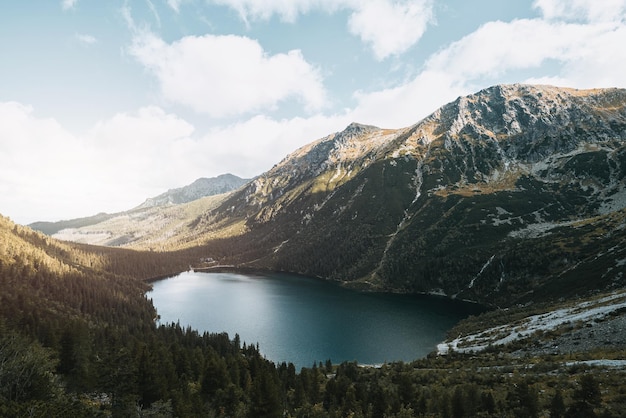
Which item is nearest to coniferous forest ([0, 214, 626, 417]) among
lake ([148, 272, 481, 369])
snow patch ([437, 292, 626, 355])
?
snow patch ([437, 292, 626, 355])

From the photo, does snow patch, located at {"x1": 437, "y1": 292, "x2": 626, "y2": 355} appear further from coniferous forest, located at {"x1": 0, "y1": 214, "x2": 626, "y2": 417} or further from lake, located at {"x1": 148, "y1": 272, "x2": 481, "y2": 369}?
lake, located at {"x1": 148, "y1": 272, "x2": 481, "y2": 369}

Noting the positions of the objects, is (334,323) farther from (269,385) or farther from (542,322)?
(269,385)

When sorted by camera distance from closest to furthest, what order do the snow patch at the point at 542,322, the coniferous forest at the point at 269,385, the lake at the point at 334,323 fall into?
1. the coniferous forest at the point at 269,385
2. the snow patch at the point at 542,322
3. the lake at the point at 334,323

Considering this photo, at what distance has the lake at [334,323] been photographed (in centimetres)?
11406

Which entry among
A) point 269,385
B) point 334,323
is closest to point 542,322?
point 269,385

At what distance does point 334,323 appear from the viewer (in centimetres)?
14775

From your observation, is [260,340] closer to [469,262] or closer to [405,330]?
[405,330]

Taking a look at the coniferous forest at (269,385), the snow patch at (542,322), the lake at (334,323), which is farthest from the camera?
the lake at (334,323)

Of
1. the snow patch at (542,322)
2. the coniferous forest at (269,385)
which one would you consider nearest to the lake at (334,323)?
the snow patch at (542,322)

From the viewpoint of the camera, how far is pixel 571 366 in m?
45.5

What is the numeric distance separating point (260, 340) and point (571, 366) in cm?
10407

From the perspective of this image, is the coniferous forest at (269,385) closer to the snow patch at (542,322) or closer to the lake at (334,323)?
the snow patch at (542,322)

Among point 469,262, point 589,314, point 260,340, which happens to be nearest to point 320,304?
point 260,340

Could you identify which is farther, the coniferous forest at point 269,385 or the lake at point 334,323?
the lake at point 334,323
